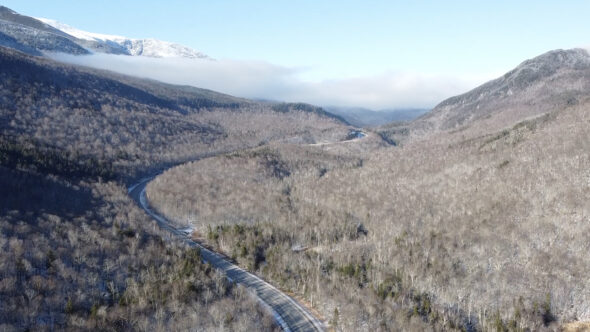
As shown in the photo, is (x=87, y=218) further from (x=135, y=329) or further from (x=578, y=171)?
(x=578, y=171)

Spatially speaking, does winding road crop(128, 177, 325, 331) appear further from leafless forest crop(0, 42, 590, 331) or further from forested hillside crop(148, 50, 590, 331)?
forested hillside crop(148, 50, 590, 331)

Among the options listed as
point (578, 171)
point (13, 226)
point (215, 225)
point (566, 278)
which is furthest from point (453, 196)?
point (13, 226)

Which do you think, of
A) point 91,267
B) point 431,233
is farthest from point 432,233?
point 91,267

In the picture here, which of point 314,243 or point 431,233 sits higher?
point 431,233

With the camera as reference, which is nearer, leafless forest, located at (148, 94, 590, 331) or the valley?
the valley

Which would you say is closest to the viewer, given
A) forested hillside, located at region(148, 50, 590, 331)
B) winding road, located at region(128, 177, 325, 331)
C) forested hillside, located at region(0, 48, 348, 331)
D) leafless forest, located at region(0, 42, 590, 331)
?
forested hillside, located at region(0, 48, 348, 331)

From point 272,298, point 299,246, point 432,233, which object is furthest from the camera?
point 299,246

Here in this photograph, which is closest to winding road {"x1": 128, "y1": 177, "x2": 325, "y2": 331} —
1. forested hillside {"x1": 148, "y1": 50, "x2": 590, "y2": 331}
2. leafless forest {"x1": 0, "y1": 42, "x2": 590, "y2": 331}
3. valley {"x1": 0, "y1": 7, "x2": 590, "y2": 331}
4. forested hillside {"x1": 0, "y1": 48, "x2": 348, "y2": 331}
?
valley {"x1": 0, "y1": 7, "x2": 590, "y2": 331}

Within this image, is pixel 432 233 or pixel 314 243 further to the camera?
pixel 314 243

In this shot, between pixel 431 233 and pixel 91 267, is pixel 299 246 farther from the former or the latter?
pixel 91 267

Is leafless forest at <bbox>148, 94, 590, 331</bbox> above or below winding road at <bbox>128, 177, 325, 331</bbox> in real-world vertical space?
above

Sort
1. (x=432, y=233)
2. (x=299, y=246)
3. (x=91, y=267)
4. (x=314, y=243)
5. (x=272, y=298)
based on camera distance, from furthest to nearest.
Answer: (x=314, y=243) → (x=299, y=246) → (x=432, y=233) → (x=272, y=298) → (x=91, y=267)

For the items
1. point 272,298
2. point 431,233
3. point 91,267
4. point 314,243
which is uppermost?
point 431,233
